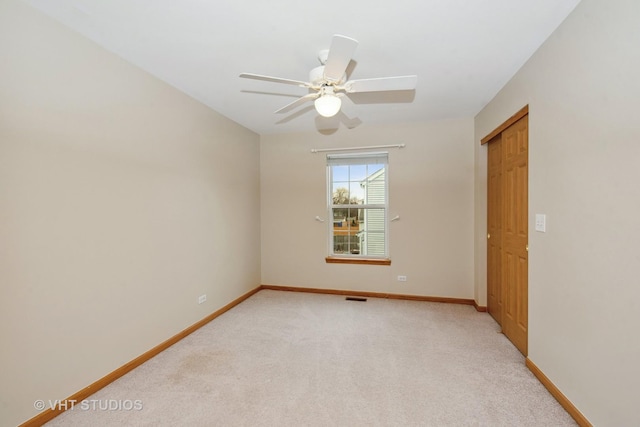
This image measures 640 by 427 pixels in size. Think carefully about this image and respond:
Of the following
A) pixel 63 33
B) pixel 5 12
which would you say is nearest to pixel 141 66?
pixel 63 33

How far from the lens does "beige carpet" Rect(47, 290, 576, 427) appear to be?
5.76ft

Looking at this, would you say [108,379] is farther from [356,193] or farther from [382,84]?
[356,193]

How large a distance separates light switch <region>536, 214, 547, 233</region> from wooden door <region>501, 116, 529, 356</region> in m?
0.30

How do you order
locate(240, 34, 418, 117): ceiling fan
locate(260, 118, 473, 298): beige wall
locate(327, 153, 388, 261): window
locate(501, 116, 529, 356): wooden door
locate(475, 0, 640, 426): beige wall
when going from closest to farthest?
locate(475, 0, 640, 426): beige wall → locate(240, 34, 418, 117): ceiling fan → locate(501, 116, 529, 356): wooden door → locate(260, 118, 473, 298): beige wall → locate(327, 153, 388, 261): window

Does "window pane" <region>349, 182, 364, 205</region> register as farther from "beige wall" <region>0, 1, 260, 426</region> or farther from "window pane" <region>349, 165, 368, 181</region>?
"beige wall" <region>0, 1, 260, 426</region>

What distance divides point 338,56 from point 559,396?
257 centimetres

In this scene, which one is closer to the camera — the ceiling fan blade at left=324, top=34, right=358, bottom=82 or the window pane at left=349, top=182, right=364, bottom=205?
the ceiling fan blade at left=324, top=34, right=358, bottom=82

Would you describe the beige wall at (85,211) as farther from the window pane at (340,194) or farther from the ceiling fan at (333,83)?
the window pane at (340,194)

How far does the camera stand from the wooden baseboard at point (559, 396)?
1.65 m

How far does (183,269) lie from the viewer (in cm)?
289

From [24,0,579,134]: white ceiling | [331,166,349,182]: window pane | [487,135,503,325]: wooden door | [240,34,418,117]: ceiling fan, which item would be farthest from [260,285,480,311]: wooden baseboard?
[240,34,418,117]: ceiling fan

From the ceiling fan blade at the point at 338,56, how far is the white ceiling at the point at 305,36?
0.95 feet

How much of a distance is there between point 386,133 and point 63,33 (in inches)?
133

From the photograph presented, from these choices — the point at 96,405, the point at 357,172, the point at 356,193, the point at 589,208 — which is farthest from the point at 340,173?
the point at 96,405
